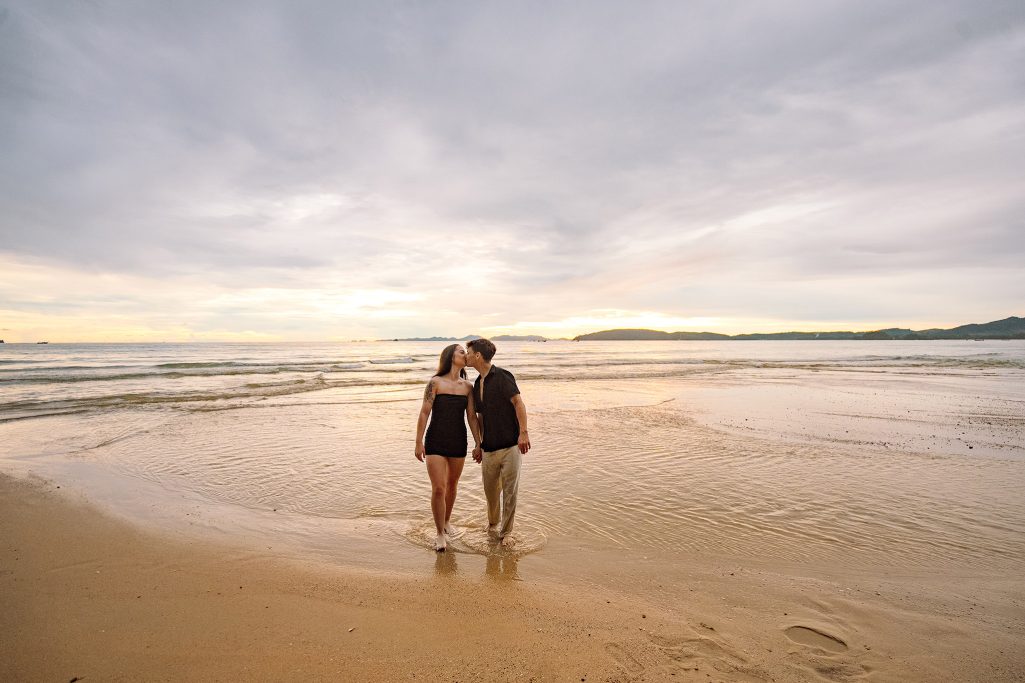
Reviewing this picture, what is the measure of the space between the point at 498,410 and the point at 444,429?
69cm

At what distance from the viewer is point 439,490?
5.71 meters

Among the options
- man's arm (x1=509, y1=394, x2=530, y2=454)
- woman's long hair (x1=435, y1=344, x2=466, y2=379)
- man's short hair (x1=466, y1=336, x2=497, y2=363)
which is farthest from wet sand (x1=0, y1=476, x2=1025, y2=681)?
man's short hair (x1=466, y1=336, x2=497, y2=363)

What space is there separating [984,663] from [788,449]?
7.73 meters

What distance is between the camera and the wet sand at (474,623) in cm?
354

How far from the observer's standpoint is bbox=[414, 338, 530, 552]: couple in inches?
224

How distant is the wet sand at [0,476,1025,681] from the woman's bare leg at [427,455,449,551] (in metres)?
0.32

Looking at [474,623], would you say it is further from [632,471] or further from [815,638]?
[632,471]

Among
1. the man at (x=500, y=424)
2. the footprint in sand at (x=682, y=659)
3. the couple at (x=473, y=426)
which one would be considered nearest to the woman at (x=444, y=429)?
the couple at (x=473, y=426)

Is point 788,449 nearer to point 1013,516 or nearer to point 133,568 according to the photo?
point 1013,516

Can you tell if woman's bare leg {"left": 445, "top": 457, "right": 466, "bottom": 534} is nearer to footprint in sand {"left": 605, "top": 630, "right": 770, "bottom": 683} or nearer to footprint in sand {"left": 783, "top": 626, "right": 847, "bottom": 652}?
footprint in sand {"left": 605, "top": 630, "right": 770, "bottom": 683}

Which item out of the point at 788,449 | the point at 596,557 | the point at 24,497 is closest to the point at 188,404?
the point at 24,497

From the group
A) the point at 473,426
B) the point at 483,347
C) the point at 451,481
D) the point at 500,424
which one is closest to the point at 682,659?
the point at 500,424

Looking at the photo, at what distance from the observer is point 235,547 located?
19.0 feet

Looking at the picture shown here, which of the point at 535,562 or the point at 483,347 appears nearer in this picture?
the point at 535,562
